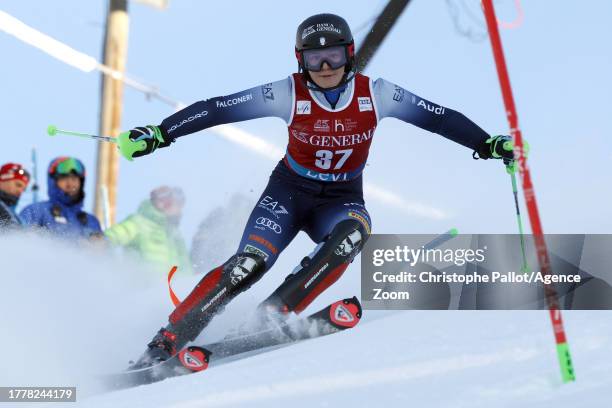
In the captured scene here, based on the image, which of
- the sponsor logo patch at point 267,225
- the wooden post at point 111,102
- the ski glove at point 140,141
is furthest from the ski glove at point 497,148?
the wooden post at point 111,102

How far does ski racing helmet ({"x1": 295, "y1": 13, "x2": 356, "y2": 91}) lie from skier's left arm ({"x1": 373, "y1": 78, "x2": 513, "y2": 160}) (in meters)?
0.28

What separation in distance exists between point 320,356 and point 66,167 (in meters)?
4.47

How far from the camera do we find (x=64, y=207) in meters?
7.66

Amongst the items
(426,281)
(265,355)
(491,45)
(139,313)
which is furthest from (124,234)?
(491,45)

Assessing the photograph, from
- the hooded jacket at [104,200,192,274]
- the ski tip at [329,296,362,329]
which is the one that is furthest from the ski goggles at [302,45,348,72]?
the hooded jacket at [104,200,192,274]

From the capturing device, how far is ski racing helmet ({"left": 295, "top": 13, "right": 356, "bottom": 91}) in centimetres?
482

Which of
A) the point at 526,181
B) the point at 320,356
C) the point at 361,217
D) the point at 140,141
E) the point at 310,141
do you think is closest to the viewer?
the point at 526,181

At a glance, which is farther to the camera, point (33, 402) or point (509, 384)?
point (33, 402)

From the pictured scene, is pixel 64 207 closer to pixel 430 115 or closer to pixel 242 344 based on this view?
pixel 242 344

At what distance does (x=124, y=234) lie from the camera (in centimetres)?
856

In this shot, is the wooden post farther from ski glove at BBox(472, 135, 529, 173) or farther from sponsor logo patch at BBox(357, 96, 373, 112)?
ski glove at BBox(472, 135, 529, 173)

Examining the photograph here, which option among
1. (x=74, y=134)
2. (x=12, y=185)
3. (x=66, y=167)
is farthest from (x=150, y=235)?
(x=74, y=134)

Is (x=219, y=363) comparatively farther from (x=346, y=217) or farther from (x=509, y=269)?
(x=509, y=269)

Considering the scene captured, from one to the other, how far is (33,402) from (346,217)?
6.85 ft
